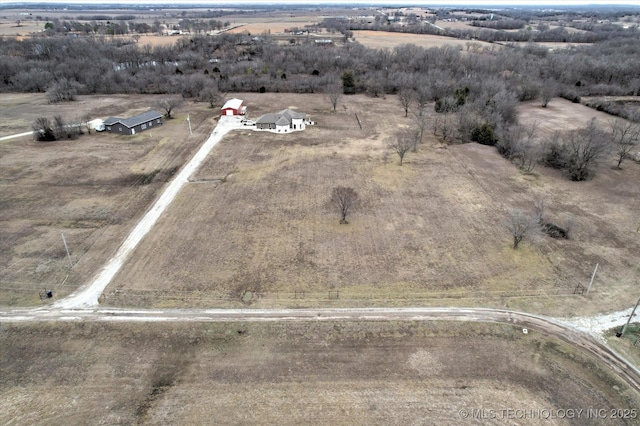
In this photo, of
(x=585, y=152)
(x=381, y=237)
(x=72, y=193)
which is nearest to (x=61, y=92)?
(x=72, y=193)

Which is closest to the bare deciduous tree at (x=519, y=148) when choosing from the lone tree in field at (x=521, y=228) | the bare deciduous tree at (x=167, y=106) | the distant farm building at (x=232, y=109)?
the lone tree in field at (x=521, y=228)

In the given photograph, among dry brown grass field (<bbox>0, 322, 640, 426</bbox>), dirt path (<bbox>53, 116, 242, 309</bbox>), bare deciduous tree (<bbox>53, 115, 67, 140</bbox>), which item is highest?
bare deciduous tree (<bbox>53, 115, 67, 140</bbox>)

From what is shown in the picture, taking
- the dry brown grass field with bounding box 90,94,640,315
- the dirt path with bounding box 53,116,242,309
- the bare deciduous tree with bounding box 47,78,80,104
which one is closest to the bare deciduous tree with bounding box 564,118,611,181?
the dry brown grass field with bounding box 90,94,640,315

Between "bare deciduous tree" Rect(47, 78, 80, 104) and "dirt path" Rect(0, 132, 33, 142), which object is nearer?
"dirt path" Rect(0, 132, 33, 142)

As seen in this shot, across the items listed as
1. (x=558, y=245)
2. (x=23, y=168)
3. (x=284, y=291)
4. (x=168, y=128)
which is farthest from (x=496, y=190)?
(x=23, y=168)

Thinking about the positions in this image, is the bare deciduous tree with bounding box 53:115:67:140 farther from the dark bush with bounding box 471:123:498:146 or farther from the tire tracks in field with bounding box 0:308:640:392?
the dark bush with bounding box 471:123:498:146

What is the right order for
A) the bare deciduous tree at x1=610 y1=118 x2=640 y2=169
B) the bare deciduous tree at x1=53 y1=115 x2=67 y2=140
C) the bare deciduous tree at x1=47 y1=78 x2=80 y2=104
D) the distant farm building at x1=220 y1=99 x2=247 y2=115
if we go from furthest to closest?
the bare deciduous tree at x1=47 y1=78 x2=80 y2=104 < the distant farm building at x1=220 y1=99 x2=247 y2=115 < the bare deciduous tree at x1=53 y1=115 x2=67 y2=140 < the bare deciduous tree at x1=610 y1=118 x2=640 y2=169

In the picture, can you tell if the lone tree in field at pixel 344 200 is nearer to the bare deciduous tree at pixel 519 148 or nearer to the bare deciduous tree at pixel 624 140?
the bare deciduous tree at pixel 519 148
